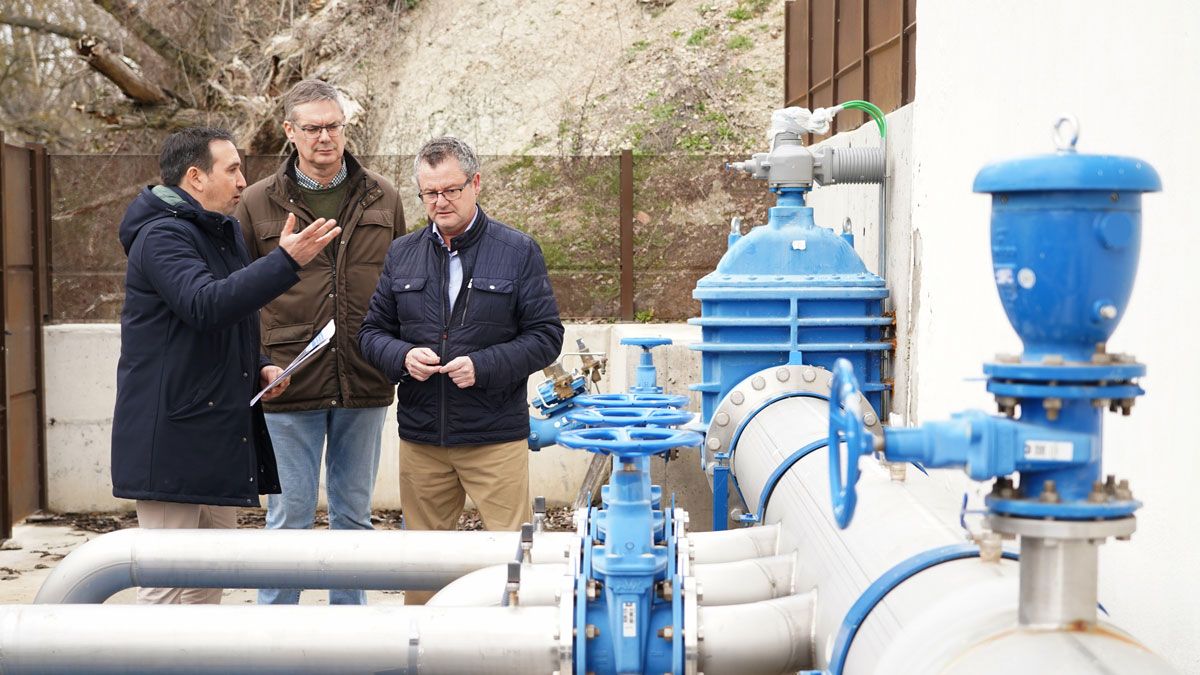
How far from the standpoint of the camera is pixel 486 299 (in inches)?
151

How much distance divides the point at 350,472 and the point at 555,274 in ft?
12.9

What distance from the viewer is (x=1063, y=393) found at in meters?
1.48

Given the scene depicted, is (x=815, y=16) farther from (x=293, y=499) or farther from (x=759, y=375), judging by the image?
(x=293, y=499)

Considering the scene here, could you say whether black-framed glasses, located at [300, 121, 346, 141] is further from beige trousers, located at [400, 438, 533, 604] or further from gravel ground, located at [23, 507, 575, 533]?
gravel ground, located at [23, 507, 575, 533]

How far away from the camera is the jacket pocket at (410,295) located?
3.86m

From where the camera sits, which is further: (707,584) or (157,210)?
(157,210)

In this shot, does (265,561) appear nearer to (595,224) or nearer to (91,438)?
(91,438)

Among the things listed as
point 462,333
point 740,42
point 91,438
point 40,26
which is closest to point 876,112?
point 462,333

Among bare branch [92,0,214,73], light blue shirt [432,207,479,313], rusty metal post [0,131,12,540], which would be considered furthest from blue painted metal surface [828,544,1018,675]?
bare branch [92,0,214,73]

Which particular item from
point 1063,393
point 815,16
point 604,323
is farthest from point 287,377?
point 604,323

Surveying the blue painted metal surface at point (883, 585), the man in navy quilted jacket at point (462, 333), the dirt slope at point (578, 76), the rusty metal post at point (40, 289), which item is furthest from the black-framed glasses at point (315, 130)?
the dirt slope at point (578, 76)

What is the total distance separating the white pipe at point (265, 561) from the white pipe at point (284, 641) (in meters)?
0.54

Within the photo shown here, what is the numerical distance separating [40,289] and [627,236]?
3.39 meters

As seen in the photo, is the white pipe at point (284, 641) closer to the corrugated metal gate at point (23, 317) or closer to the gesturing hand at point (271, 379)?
the gesturing hand at point (271, 379)
